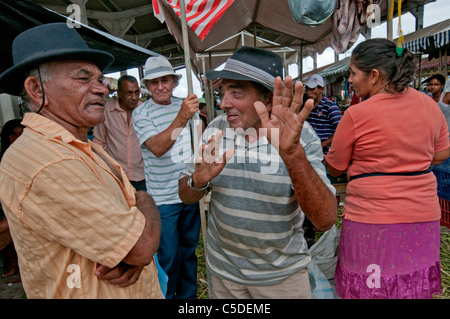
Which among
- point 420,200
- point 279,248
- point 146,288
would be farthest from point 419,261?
point 146,288

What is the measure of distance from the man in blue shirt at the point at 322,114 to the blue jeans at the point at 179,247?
6.81ft

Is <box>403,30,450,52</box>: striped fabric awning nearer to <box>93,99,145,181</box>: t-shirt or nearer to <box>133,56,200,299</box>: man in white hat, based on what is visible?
<box>133,56,200,299</box>: man in white hat

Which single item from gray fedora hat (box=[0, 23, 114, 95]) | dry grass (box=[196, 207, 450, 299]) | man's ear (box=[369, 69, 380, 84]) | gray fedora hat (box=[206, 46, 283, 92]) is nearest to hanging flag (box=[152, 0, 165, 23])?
gray fedora hat (box=[206, 46, 283, 92])

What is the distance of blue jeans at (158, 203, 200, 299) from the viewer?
269cm

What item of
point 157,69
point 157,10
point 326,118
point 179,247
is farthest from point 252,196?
point 326,118

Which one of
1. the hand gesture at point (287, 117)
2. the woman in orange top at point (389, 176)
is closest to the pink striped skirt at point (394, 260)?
the woman in orange top at point (389, 176)

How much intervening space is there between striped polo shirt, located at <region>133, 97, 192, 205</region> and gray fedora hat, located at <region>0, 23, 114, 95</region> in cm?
136

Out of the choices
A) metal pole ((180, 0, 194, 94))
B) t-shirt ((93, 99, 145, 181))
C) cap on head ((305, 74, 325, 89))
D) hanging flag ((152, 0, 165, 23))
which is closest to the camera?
metal pole ((180, 0, 194, 94))

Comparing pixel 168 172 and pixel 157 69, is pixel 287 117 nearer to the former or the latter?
pixel 168 172

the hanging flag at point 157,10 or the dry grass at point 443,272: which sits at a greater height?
the hanging flag at point 157,10

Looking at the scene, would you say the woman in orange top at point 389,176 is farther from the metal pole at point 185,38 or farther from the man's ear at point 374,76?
the metal pole at point 185,38

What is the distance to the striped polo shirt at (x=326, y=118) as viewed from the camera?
381cm

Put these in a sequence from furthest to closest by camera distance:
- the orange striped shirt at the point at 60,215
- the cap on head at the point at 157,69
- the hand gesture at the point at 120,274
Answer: the cap on head at the point at 157,69 < the hand gesture at the point at 120,274 < the orange striped shirt at the point at 60,215
